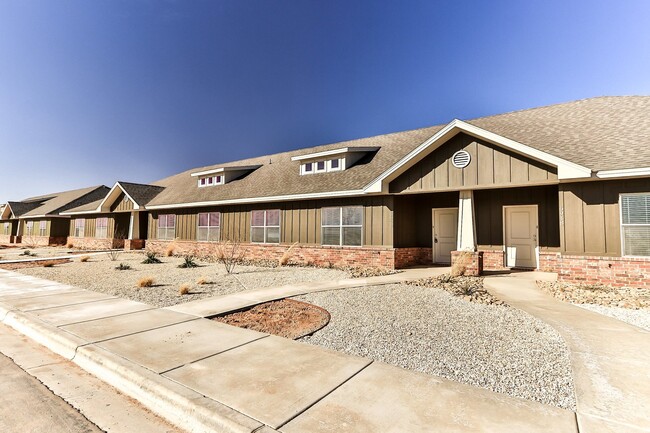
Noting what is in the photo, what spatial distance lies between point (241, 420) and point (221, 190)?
18926 millimetres

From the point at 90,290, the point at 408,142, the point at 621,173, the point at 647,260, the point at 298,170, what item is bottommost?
the point at 90,290

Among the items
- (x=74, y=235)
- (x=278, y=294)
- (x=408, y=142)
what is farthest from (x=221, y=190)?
(x=74, y=235)

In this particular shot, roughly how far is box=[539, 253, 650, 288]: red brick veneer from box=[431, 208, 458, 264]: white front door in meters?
4.66

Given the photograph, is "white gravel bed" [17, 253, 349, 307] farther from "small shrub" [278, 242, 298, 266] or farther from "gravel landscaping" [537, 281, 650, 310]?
"gravel landscaping" [537, 281, 650, 310]

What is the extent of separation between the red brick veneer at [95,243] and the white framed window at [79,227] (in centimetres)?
44

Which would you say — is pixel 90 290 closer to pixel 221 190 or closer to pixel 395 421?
pixel 395 421

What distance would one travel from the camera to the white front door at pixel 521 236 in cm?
1250

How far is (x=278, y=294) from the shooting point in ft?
27.2

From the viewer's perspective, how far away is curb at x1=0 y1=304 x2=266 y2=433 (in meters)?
2.86

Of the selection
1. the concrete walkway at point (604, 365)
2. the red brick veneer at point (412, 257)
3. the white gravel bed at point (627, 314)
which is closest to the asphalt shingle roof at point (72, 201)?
the red brick veneer at point (412, 257)

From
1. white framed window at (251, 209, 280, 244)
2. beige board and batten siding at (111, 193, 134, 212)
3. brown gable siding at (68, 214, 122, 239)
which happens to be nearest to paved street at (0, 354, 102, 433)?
white framed window at (251, 209, 280, 244)

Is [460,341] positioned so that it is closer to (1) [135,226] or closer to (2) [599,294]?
(2) [599,294]

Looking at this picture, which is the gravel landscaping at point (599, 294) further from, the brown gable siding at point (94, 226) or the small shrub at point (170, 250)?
the brown gable siding at point (94, 226)

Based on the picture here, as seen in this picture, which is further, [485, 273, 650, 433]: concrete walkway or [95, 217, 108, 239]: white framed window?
[95, 217, 108, 239]: white framed window
